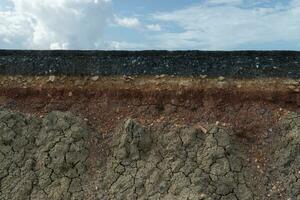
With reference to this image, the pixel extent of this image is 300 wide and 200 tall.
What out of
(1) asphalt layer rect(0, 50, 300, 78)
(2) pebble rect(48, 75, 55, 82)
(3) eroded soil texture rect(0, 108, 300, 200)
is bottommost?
(3) eroded soil texture rect(0, 108, 300, 200)

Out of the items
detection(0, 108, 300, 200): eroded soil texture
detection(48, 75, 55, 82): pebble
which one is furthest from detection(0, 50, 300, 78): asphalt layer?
detection(0, 108, 300, 200): eroded soil texture

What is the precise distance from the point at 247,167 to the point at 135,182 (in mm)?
1779

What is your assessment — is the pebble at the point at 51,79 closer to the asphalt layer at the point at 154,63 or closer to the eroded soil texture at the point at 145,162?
the asphalt layer at the point at 154,63

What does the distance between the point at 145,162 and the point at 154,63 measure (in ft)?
6.74

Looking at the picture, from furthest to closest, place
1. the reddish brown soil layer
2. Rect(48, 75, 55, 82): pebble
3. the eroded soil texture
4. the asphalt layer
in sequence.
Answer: Rect(48, 75, 55, 82): pebble, the asphalt layer, the reddish brown soil layer, the eroded soil texture

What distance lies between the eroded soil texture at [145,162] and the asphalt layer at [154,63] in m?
1.05

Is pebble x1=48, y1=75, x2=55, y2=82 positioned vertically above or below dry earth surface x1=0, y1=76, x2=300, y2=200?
above

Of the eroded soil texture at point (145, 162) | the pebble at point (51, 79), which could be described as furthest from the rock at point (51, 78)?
the eroded soil texture at point (145, 162)

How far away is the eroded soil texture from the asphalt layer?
105cm

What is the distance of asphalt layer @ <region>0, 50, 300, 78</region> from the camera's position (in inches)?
398

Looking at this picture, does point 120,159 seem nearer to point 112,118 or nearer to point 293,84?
point 112,118

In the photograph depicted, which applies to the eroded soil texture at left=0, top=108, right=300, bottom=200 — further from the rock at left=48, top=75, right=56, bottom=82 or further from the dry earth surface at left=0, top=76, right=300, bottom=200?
the rock at left=48, top=75, right=56, bottom=82

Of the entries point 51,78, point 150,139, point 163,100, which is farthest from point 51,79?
point 150,139

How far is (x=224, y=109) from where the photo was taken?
9891mm
